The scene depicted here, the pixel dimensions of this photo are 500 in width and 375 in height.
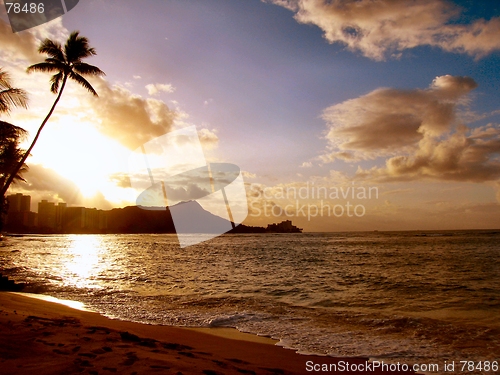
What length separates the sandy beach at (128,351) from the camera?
4.66 m

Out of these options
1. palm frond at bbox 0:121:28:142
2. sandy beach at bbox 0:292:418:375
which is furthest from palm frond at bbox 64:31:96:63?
sandy beach at bbox 0:292:418:375

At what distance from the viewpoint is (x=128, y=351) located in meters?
5.55

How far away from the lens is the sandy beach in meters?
4.66

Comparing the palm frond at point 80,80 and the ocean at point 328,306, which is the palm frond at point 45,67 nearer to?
the palm frond at point 80,80

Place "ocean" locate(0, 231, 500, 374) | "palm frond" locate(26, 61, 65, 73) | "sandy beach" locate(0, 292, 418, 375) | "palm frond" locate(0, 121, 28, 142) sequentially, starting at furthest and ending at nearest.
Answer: "palm frond" locate(26, 61, 65, 73) → "palm frond" locate(0, 121, 28, 142) → "ocean" locate(0, 231, 500, 374) → "sandy beach" locate(0, 292, 418, 375)

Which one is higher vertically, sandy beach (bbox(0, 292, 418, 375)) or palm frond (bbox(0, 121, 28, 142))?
palm frond (bbox(0, 121, 28, 142))

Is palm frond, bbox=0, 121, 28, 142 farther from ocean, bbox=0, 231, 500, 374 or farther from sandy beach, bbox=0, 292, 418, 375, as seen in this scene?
sandy beach, bbox=0, 292, 418, 375

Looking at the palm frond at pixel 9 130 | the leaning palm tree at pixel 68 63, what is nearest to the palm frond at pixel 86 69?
the leaning palm tree at pixel 68 63

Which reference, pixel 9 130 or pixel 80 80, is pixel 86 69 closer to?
pixel 80 80

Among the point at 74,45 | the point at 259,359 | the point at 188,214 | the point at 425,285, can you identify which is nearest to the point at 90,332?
the point at 259,359

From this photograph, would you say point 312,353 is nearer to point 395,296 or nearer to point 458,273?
point 395,296

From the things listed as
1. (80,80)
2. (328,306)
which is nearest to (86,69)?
(80,80)

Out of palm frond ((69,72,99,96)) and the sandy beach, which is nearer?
the sandy beach

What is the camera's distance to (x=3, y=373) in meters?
4.07
